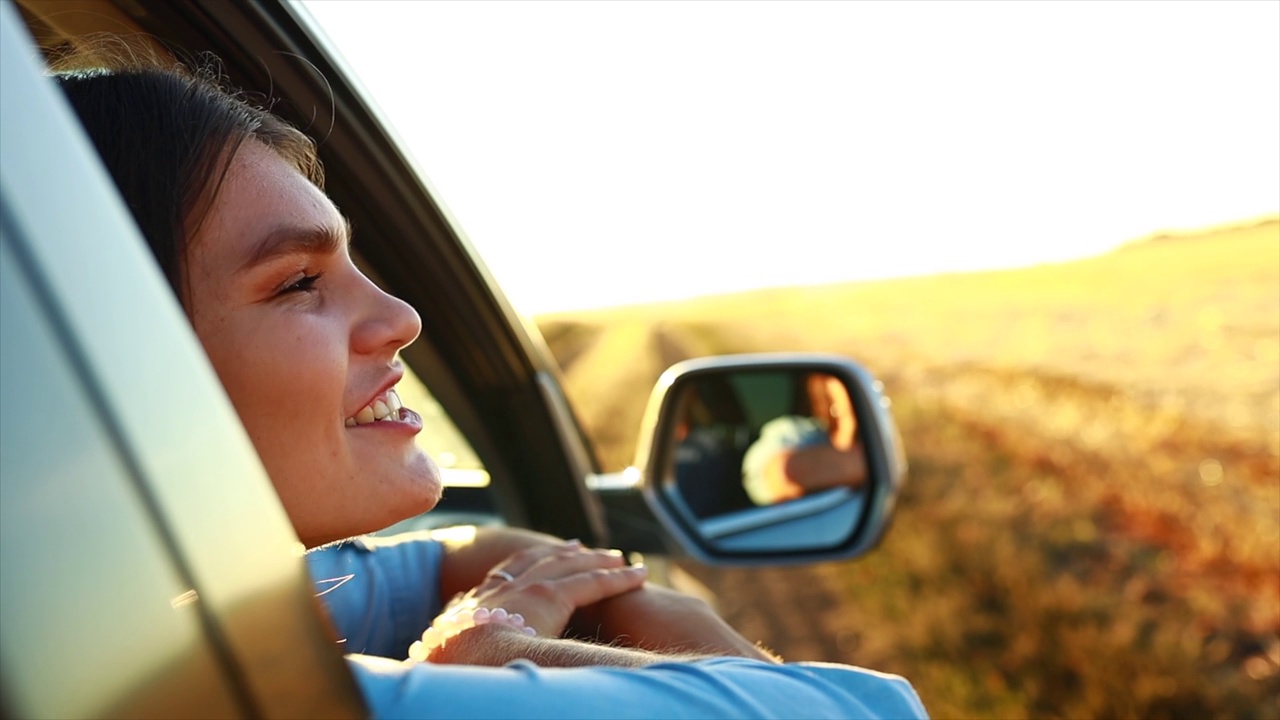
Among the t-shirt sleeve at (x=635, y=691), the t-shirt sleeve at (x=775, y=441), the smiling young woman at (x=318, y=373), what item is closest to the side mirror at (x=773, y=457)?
the t-shirt sleeve at (x=775, y=441)

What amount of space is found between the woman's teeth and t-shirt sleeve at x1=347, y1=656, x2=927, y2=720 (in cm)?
58

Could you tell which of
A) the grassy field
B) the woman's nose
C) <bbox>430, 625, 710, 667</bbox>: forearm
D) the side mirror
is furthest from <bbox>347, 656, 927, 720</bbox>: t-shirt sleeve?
the grassy field

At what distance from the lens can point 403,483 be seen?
189 centimetres

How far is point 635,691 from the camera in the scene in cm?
134

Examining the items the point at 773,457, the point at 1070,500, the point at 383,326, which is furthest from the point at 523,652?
the point at 1070,500

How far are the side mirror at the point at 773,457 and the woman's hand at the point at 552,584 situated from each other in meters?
1.33

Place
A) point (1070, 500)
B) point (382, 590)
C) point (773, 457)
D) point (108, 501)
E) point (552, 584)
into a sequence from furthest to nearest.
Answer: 1. point (1070, 500)
2. point (773, 457)
3. point (382, 590)
4. point (552, 584)
5. point (108, 501)

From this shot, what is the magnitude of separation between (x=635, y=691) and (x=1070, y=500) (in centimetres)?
1432

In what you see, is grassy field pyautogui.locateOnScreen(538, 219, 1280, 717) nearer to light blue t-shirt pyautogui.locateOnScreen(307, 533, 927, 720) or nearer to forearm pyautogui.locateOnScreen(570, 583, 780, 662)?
forearm pyautogui.locateOnScreen(570, 583, 780, 662)

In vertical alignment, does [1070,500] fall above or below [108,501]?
below

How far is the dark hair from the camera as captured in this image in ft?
5.83

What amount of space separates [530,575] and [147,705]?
1.17 metres

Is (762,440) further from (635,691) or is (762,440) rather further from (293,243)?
(635,691)

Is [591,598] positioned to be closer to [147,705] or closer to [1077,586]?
[147,705]
